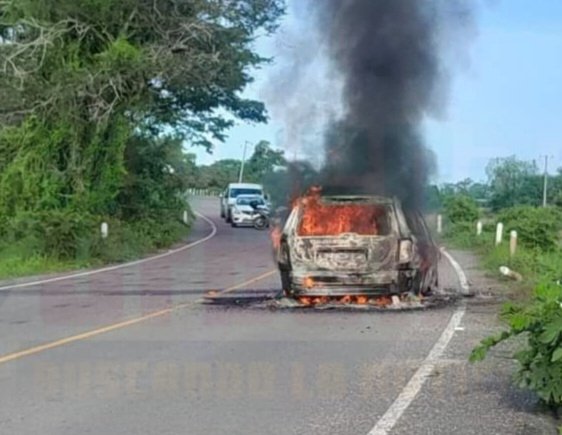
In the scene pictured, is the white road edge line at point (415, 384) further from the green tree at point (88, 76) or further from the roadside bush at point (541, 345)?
the green tree at point (88, 76)

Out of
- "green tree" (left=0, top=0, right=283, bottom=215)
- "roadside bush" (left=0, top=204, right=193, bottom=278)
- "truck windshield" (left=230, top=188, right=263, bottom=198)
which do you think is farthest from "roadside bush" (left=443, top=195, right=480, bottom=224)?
"roadside bush" (left=0, top=204, right=193, bottom=278)

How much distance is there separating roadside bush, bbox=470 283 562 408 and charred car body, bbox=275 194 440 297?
626 cm

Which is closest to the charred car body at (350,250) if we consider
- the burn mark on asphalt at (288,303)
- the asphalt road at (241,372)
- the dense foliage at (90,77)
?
the burn mark on asphalt at (288,303)

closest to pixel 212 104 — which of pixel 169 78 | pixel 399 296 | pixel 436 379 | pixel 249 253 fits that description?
pixel 169 78

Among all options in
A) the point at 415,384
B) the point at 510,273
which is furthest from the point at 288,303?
the point at 510,273

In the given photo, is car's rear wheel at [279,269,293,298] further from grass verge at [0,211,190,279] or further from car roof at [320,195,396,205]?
grass verge at [0,211,190,279]

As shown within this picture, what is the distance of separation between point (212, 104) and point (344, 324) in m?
26.9

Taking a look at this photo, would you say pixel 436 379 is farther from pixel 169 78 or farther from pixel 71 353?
pixel 169 78

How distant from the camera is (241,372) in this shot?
28.9ft

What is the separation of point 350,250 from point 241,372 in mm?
4830

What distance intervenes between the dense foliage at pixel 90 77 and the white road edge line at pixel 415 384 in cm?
1789

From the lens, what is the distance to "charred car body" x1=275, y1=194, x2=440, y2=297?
13.4 m

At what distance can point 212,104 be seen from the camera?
38125 millimetres

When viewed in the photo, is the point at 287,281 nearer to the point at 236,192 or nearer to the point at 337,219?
the point at 337,219
